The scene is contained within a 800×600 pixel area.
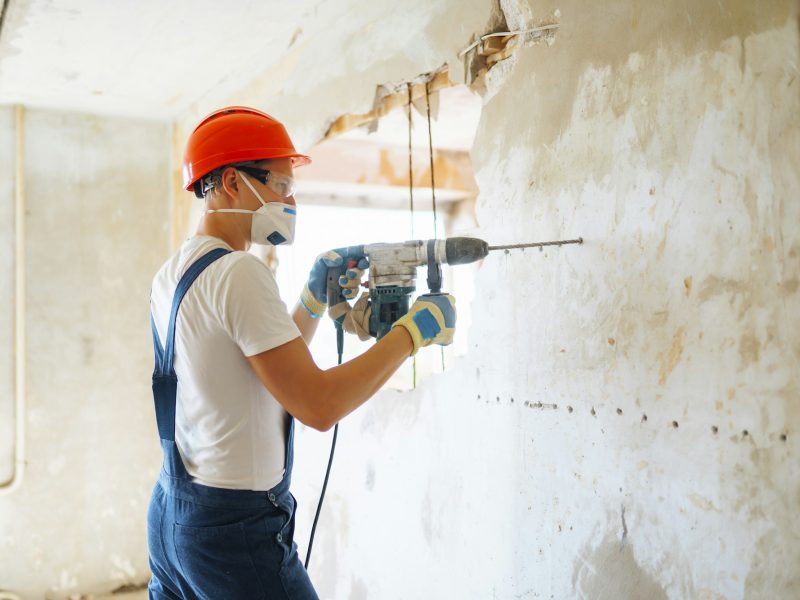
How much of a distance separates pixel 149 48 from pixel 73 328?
4.64 feet

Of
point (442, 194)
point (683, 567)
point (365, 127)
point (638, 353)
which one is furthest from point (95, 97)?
point (683, 567)

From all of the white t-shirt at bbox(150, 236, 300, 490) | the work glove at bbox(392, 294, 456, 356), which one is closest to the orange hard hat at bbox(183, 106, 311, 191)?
the white t-shirt at bbox(150, 236, 300, 490)

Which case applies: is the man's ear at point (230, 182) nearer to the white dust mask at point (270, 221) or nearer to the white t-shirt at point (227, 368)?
the white dust mask at point (270, 221)

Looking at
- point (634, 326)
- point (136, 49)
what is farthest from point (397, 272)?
point (136, 49)

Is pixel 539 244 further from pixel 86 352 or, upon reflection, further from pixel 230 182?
pixel 86 352

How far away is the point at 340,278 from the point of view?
1.62 meters

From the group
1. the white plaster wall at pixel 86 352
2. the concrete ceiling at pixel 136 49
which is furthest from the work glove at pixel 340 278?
the white plaster wall at pixel 86 352

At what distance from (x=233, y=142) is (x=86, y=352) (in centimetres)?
238

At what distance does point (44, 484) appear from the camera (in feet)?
11.0

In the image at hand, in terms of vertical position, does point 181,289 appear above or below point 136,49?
below

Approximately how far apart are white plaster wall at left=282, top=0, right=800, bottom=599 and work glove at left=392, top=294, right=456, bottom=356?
0.22 metres

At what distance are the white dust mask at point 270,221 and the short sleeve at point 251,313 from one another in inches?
8.9

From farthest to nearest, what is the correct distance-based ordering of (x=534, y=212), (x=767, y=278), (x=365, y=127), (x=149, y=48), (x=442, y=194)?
(x=442, y=194)
(x=149, y=48)
(x=365, y=127)
(x=534, y=212)
(x=767, y=278)

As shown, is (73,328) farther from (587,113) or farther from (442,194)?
(587,113)
